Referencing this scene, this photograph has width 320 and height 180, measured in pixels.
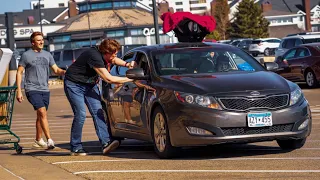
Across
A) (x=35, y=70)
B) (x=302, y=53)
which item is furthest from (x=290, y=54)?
(x=35, y=70)

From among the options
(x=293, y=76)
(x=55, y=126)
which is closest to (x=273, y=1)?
(x=293, y=76)

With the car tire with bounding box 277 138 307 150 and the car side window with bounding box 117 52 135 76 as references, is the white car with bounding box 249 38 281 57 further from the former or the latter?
the car tire with bounding box 277 138 307 150

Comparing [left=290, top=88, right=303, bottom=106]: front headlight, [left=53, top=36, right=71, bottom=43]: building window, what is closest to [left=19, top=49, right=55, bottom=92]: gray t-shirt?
[left=290, top=88, right=303, bottom=106]: front headlight

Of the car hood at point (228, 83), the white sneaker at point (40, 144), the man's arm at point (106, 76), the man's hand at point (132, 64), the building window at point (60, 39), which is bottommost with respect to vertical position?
the white sneaker at point (40, 144)

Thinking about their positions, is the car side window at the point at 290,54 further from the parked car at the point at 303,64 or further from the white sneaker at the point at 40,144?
the white sneaker at the point at 40,144

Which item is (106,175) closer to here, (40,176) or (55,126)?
(40,176)

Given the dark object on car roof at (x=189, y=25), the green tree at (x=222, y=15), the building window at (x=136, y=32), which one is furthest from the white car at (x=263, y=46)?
the dark object on car roof at (x=189, y=25)

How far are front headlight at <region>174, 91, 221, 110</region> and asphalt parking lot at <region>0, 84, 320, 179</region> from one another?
0.67 m

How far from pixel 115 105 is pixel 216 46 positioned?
1.69 metres

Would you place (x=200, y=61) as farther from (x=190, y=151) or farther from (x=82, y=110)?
(x=82, y=110)

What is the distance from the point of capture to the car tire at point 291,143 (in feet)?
35.4

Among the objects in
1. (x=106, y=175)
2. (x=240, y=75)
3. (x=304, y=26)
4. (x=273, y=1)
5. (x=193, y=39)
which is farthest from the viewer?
(x=273, y=1)

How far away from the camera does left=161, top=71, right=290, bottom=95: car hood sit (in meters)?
10.1

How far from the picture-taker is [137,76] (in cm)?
1110
